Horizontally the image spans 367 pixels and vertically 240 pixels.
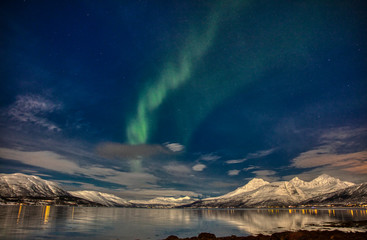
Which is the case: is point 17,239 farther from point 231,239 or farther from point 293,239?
point 293,239

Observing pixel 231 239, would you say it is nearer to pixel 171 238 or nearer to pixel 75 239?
pixel 171 238

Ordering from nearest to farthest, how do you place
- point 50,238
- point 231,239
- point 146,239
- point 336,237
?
point 336,237
point 231,239
point 50,238
point 146,239

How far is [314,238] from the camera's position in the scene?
123ft

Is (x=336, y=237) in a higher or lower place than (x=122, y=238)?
higher

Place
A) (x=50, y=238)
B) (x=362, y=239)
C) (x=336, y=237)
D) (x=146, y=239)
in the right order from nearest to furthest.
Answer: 1. (x=362, y=239)
2. (x=336, y=237)
3. (x=50, y=238)
4. (x=146, y=239)

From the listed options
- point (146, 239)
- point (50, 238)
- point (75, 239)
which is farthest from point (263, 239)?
point (50, 238)

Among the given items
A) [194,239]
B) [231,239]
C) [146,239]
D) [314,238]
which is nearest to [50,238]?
[146,239]

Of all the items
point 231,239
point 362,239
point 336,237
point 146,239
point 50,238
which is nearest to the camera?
point 362,239

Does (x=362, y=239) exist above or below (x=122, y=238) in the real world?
above

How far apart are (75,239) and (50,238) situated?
5.37m

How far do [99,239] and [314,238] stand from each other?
44.5 metres

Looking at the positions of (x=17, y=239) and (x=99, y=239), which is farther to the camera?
(x=99, y=239)

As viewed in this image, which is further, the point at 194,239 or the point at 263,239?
the point at 194,239

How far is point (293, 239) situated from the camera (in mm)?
38438
